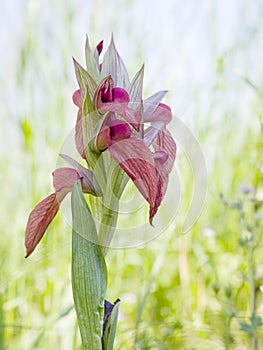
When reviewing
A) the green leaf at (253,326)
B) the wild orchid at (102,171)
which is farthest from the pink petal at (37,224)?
the green leaf at (253,326)

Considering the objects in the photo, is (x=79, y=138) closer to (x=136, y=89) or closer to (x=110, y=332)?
(x=136, y=89)

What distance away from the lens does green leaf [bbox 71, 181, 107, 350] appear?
473 mm

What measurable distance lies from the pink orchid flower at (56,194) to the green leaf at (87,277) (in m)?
0.03

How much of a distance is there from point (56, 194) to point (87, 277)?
0.27 feet

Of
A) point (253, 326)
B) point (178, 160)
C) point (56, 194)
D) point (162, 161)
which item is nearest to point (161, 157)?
point (162, 161)

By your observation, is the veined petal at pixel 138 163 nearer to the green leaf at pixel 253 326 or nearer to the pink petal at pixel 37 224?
the pink petal at pixel 37 224

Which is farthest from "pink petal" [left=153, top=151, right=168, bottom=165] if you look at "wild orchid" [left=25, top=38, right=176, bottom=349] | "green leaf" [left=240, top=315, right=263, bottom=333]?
"green leaf" [left=240, top=315, right=263, bottom=333]

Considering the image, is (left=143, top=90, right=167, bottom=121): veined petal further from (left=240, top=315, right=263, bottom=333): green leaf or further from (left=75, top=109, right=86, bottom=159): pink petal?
(left=240, top=315, right=263, bottom=333): green leaf

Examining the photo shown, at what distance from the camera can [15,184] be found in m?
1.70

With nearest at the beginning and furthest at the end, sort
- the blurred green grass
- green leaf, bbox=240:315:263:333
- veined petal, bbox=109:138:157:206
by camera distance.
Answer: veined petal, bbox=109:138:157:206
green leaf, bbox=240:315:263:333
the blurred green grass

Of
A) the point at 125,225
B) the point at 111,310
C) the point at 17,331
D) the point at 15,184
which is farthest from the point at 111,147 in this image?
the point at 15,184

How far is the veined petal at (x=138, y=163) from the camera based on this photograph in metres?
0.46

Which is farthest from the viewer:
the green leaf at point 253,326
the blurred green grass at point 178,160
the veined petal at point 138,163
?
the blurred green grass at point 178,160

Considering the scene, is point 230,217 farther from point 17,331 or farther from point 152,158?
point 152,158
